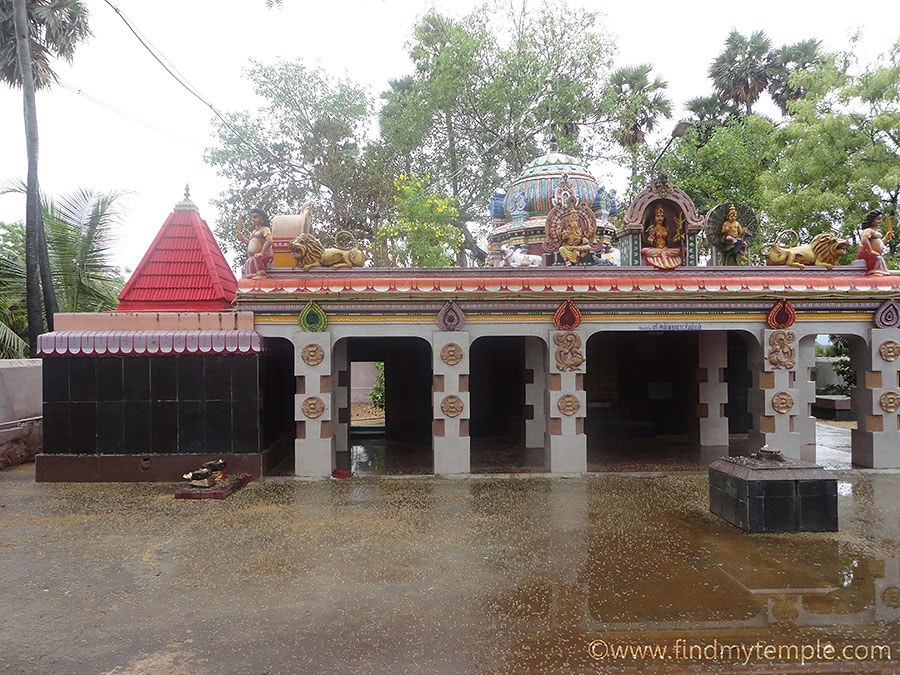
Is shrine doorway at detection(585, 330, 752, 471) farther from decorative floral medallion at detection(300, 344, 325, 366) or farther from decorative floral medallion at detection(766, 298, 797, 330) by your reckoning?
decorative floral medallion at detection(300, 344, 325, 366)

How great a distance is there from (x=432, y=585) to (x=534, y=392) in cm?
830

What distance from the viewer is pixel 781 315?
1126 cm

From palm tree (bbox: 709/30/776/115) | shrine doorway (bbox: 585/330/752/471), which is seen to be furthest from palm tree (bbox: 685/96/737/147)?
shrine doorway (bbox: 585/330/752/471)

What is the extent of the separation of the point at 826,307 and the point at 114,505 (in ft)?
44.3

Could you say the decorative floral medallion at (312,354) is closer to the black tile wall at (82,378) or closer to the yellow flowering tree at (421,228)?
the black tile wall at (82,378)

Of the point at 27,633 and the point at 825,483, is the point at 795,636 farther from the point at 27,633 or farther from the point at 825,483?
the point at 27,633

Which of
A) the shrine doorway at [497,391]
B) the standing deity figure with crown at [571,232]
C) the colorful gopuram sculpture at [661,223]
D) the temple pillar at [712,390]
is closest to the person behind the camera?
the standing deity figure with crown at [571,232]

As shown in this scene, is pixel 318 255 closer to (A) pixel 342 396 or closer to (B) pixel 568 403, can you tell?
(A) pixel 342 396

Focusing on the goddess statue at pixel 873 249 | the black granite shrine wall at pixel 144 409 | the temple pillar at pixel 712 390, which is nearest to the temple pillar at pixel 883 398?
the goddess statue at pixel 873 249

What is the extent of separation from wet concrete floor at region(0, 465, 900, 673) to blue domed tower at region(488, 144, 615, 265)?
8792mm

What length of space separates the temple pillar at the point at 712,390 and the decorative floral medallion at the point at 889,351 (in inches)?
119

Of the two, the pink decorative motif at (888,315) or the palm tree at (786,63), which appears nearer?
the pink decorative motif at (888,315)

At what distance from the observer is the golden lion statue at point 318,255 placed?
11.4 m

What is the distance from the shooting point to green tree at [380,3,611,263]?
27.5 metres
